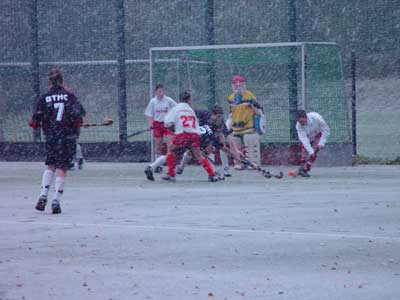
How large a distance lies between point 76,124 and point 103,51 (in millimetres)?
13340

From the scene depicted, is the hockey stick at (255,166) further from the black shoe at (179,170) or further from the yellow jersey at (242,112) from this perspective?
the yellow jersey at (242,112)

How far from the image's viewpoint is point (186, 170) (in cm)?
2192

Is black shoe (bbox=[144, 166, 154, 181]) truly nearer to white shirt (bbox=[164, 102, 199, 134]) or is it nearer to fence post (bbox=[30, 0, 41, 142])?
white shirt (bbox=[164, 102, 199, 134])

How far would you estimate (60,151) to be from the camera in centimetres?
1384

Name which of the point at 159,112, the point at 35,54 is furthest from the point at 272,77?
the point at 35,54

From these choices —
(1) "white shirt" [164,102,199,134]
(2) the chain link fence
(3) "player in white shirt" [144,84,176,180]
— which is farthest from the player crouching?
(2) the chain link fence

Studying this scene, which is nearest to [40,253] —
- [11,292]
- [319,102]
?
[11,292]

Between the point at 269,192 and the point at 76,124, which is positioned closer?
the point at 76,124

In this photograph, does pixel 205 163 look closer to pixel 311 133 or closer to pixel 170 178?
pixel 170 178

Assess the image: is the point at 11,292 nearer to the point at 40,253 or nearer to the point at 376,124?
the point at 40,253

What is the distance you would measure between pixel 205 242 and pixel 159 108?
10945mm

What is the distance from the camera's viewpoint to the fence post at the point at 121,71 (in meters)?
24.8

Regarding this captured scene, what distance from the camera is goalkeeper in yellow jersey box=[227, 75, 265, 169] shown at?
2169cm

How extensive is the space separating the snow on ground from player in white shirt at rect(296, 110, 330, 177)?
2.38 metres
